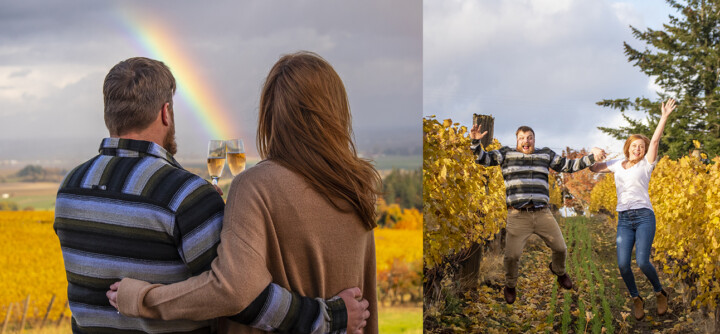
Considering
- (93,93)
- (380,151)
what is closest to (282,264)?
(93,93)

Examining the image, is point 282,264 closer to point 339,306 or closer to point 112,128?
point 339,306

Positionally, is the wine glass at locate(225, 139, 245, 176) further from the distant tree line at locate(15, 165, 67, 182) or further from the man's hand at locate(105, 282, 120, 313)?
the distant tree line at locate(15, 165, 67, 182)

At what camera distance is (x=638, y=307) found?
3.90 m

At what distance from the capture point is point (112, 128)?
4.53ft

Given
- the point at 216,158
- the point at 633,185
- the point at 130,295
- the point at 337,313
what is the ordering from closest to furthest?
the point at 130,295, the point at 337,313, the point at 216,158, the point at 633,185

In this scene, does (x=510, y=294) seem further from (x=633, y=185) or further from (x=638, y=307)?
(x=633, y=185)

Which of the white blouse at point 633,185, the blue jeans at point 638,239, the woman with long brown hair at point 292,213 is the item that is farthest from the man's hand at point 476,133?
the woman with long brown hair at point 292,213

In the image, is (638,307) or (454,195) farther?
(454,195)

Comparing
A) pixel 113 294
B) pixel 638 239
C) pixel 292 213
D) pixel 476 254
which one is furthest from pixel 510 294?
pixel 113 294

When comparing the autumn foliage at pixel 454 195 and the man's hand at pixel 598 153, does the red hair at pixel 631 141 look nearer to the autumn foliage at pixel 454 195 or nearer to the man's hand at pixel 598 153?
the man's hand at pixel 598 153

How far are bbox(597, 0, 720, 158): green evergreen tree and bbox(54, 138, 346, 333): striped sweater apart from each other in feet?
10.2

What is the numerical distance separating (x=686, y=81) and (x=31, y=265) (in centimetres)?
531

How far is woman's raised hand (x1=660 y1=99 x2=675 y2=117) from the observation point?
12.7 feet

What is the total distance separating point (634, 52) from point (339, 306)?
3279 millimetres
